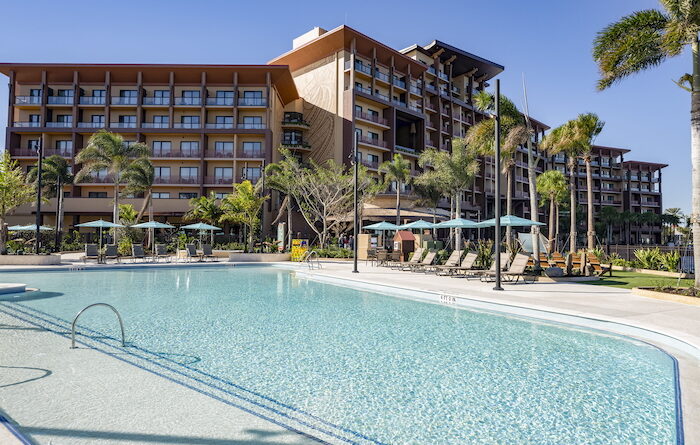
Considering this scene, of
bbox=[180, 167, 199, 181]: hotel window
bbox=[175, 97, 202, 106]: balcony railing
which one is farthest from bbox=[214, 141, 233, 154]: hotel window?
bbox=[175, 97, 202, 106]: balcony railing

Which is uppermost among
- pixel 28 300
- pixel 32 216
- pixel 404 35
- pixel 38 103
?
pixel 404 35

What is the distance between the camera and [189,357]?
5895 millimetres

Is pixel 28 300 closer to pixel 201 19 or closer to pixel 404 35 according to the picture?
pixel 201 19

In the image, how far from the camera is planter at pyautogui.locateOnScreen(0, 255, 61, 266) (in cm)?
2030

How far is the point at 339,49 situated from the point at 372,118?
26.2 ft

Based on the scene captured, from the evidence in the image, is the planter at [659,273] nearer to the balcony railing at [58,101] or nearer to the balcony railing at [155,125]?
the balcony railing at [155,125]

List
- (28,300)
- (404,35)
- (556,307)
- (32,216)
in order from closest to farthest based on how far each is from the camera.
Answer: (556,307)
(28,300)
(32,216)
(404,35)

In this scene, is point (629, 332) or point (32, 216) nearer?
point (629, 332)

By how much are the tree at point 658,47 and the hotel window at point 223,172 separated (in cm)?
3612

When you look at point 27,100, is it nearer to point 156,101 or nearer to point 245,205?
point 156,101

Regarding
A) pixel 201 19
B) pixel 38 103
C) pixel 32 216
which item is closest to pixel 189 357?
pixel 201 19

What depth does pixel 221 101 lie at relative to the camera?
42.7 meters

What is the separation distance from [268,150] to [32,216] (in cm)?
2418

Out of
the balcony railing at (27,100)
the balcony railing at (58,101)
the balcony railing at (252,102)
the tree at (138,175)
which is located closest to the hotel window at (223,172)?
the balcony railing at (252,102)
